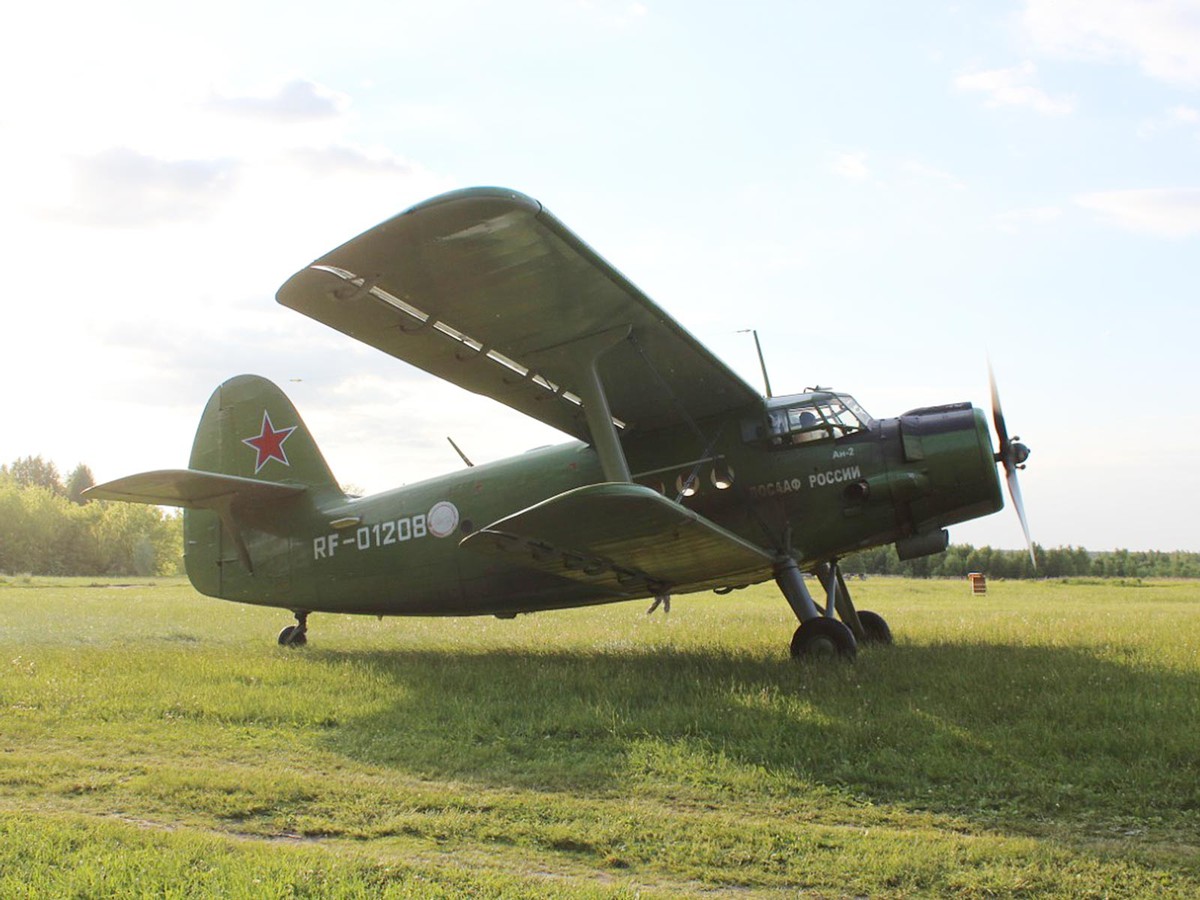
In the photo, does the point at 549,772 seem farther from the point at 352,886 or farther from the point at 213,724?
the point at 213,724

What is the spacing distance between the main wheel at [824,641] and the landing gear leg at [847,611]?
873 mm

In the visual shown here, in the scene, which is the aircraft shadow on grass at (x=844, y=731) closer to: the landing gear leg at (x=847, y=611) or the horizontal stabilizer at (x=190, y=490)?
the landing gear leg at (x=847, y=611)

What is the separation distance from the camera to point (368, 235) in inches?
301

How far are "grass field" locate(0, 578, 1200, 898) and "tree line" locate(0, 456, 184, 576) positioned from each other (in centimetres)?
8526

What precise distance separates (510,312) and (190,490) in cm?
583

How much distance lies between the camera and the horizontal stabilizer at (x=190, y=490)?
36.9ft

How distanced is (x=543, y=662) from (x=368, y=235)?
5.60m

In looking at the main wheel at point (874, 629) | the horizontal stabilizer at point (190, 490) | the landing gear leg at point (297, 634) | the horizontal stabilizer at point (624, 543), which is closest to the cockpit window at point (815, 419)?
the horizontal stabilizer at point (624, 543)

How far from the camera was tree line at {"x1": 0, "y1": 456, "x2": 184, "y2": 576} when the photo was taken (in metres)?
87.6

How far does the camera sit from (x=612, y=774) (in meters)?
6.37

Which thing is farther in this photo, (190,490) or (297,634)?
(297,634)

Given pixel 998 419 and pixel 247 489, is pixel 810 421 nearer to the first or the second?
pixel 998 419

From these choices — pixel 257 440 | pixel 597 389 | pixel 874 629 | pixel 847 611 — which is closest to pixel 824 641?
pixel 847 611

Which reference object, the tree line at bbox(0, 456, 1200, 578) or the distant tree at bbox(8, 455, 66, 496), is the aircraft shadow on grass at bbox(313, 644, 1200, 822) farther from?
the distant tree at bbox(8, 455, 66, 496)
